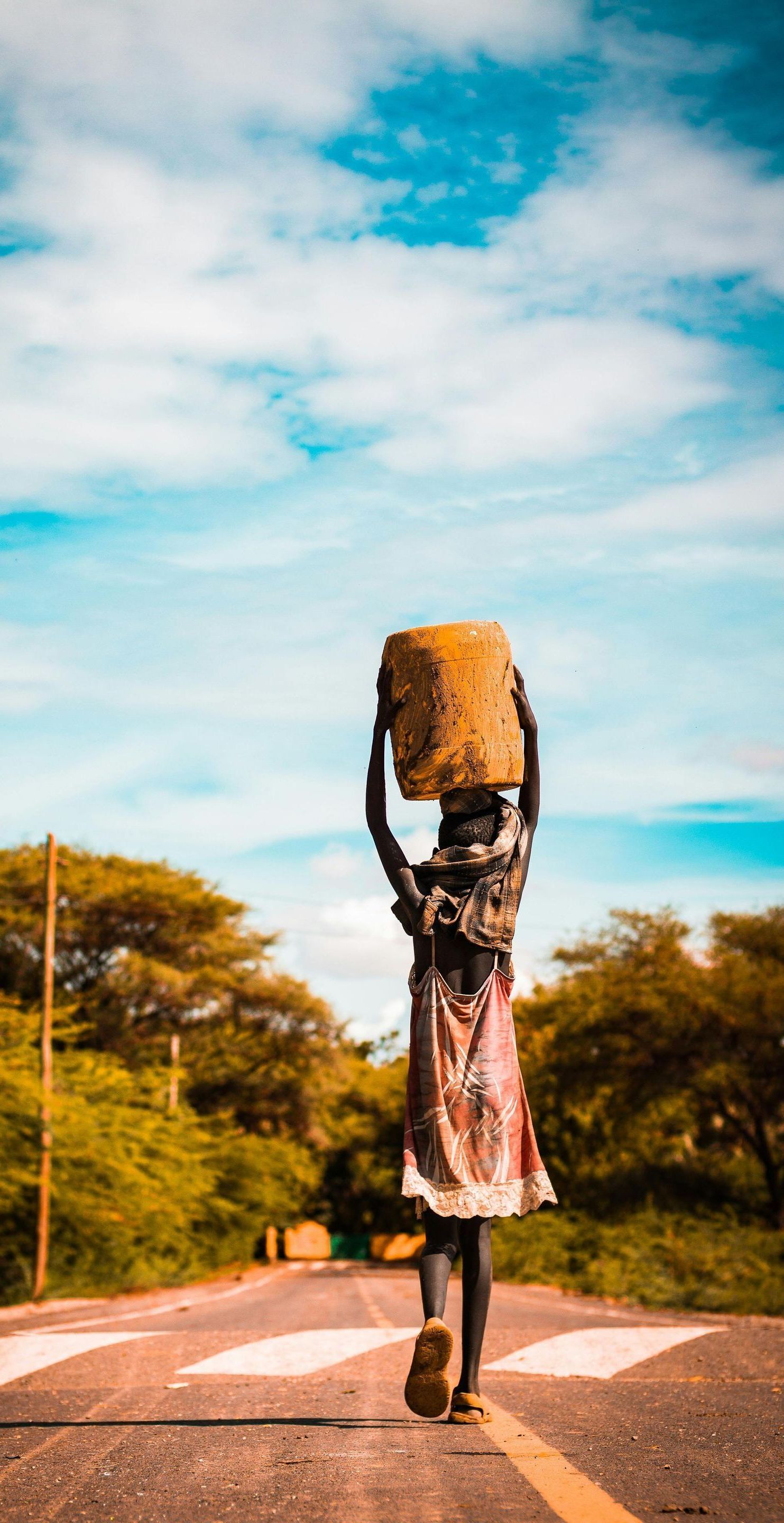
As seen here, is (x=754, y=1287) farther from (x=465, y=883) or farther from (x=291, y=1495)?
(x=291, y=1495)

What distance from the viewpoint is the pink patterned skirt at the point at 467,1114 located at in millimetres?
4520

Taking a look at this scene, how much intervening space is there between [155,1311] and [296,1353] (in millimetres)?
10324

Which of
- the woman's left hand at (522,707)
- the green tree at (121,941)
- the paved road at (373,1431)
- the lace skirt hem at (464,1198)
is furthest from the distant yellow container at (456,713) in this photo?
the green tree at (121,941)

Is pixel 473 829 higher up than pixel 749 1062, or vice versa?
pixel 473 829

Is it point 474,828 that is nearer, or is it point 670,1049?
point 474,828

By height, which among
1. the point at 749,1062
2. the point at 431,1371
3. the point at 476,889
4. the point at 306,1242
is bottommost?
the point at 306,1242

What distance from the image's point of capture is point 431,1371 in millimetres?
3908

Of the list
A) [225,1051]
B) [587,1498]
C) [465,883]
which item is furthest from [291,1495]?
[225,1051]

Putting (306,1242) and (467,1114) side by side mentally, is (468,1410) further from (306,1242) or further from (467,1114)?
(306,1242)

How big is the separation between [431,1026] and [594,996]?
88.0 feet

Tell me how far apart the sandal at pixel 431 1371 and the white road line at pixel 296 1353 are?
8.29 ft

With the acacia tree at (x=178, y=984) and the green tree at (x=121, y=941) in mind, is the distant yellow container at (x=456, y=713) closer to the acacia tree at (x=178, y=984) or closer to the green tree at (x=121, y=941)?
the acacia tree at (x=178, y=984)

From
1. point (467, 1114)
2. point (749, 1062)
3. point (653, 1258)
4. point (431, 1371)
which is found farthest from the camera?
point (749, 1062)

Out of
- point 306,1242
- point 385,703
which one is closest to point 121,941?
point 306,1242
